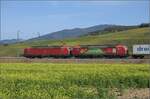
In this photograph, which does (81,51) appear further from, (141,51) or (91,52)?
(141,51)

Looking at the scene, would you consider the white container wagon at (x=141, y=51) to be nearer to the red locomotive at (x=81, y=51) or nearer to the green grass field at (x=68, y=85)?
the red locomotive at (x=81, y=51)

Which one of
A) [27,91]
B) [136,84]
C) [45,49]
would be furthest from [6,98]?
[45,49]

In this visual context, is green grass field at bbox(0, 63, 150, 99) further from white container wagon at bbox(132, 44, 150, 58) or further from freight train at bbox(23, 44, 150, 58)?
white container wagon at bbox(132, 44, 150, 58)

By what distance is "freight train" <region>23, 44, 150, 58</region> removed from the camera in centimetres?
9031

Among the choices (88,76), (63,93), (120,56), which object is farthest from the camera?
(120,56)

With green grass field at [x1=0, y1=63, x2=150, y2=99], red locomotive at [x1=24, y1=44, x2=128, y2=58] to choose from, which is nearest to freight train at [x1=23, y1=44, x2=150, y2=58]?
red locomotive at [x1=24, y1=44, x2=128, y2=58]

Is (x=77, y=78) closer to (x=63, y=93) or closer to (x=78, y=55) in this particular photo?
(x=63, y=93)

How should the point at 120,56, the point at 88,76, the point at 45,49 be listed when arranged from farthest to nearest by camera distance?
the point at 45,49 → the point at 120,56 → the point at 88,76

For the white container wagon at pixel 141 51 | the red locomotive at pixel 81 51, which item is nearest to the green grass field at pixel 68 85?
the red locomotive at pixel 81 51

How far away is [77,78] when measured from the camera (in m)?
31.9

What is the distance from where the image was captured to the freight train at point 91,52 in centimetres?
9031

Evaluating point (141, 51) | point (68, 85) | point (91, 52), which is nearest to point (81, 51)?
point (91, 52)

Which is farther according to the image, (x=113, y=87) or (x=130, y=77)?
(x=130, y=77)

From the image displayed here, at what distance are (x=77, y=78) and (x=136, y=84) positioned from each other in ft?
13.1
